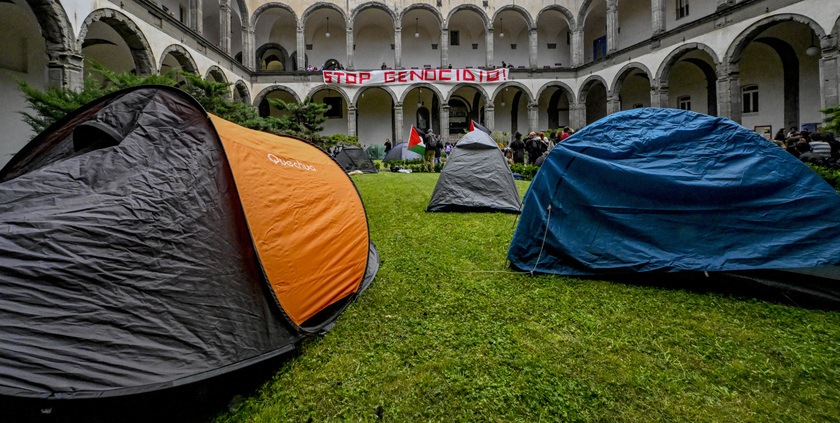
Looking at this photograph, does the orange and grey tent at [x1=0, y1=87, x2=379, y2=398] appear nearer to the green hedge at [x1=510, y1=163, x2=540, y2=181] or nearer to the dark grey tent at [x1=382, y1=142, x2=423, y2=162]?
the green hedge at [x1=510, y1=163, x2=540, y2=181]

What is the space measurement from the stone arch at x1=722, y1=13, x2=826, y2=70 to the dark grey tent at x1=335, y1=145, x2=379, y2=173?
14.5 metres

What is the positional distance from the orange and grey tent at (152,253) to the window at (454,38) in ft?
88.7

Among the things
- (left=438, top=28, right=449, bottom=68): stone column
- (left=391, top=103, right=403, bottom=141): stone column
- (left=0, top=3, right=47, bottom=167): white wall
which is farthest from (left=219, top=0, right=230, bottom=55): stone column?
(left=438, top=28, right=449, bottom=68): stone column

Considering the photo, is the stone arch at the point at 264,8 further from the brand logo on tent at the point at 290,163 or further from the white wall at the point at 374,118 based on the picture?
the brand logo on tent at the point at 290,163

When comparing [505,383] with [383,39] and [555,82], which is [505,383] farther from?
[383,39]

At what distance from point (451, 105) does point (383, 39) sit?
22.0ft

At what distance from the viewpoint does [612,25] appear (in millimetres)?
19609

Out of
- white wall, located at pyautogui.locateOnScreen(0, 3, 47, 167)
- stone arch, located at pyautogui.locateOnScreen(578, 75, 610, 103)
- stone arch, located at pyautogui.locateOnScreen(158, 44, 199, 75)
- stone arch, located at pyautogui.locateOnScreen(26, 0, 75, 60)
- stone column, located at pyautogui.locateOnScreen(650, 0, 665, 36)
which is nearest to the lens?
stone arch, located at pyautogui.locateOnScreen(26, 0, 75, 60)

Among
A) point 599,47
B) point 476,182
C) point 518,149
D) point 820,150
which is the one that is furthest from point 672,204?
point 599,47

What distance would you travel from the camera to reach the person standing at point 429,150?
14422 millimetres

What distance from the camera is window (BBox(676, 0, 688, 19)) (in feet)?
61.8

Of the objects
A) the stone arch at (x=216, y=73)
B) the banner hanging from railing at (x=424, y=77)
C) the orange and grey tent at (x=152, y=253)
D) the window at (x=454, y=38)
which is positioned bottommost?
the orange and grey tent at (x=152, y=253)

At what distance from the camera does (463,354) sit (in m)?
2.16

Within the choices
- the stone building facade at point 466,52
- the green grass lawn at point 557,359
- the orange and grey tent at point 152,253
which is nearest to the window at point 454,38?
the stone building facade at point 466,52
